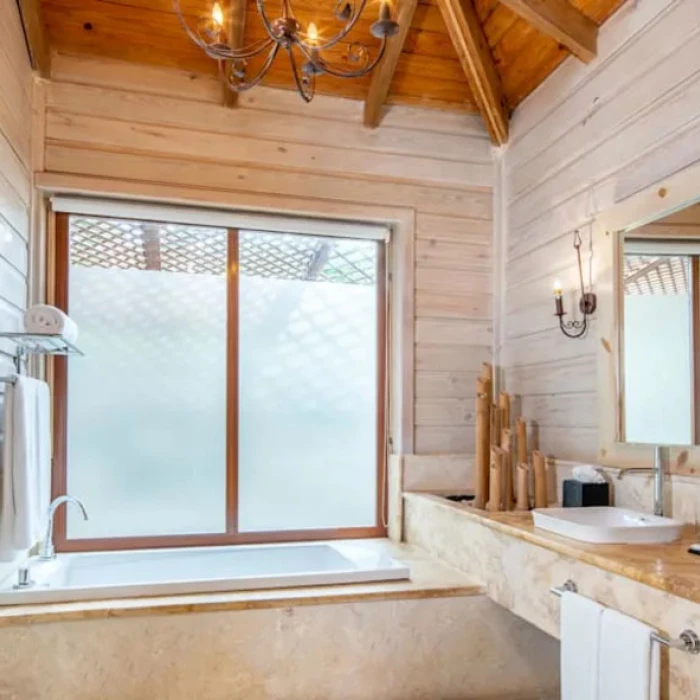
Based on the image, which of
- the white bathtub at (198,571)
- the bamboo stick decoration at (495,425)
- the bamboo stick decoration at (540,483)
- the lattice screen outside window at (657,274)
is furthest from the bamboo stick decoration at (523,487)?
the lattice screen outside window at (657,274)

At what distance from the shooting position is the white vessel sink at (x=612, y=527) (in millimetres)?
1954

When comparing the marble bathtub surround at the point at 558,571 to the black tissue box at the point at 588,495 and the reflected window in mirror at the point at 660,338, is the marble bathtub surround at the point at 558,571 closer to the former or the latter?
the black tissue box at the point at 588,495

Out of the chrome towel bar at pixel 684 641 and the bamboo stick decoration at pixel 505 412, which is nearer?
the chrome towel bar at pixel 684 641

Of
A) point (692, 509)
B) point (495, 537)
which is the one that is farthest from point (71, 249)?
point (692, 509)

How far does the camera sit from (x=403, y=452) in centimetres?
347

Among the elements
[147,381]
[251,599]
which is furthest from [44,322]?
[251,599]

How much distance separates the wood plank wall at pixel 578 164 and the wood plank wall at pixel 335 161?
9.1 inches

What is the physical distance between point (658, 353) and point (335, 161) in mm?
1911

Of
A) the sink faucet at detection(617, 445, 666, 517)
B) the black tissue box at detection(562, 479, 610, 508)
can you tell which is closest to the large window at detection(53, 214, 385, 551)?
the black tissue box at detection(562, 479, 610, 508)

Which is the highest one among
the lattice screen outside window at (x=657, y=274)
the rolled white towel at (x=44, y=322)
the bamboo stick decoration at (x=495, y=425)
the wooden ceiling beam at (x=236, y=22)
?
the wooden ceiling beam at (x=236, y=22)

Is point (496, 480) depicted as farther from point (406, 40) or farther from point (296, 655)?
point (406, 40)

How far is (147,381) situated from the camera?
330 centimetres

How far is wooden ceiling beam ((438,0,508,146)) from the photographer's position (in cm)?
308

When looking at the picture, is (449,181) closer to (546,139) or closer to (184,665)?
(546,139)
